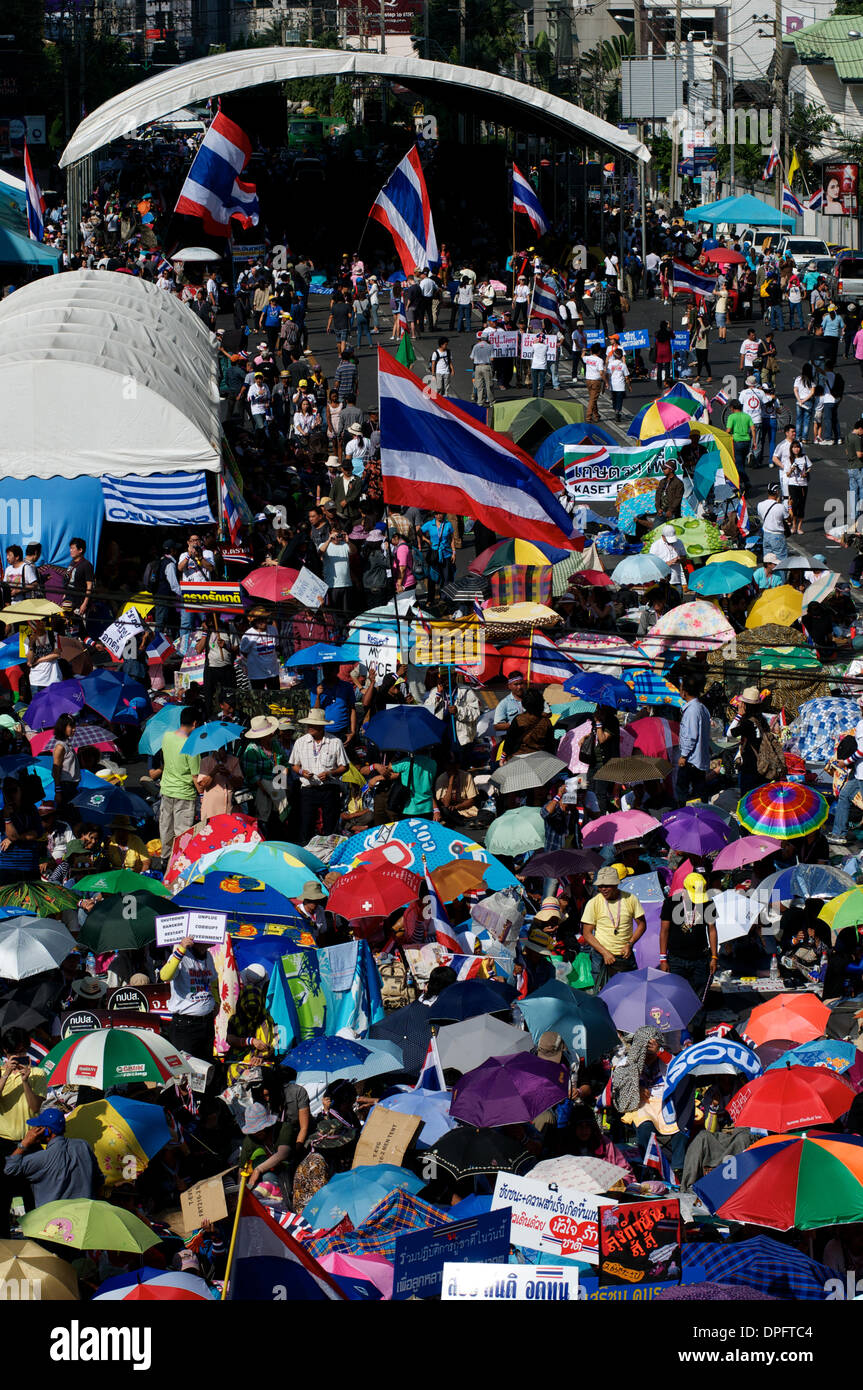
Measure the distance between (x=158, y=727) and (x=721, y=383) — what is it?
21.0 metres

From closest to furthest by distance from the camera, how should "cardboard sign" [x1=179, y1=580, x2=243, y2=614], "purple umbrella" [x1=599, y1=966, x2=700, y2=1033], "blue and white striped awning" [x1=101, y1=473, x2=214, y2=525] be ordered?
"purple umbrella" [x1=599, y1=966, x2=700, y2=1033]
"cardboard sign" [x1=179, y1=580, x2=243, y2=614]
"blue and white striped awning" [x1=101, y1=473, x2=214, y2=525]

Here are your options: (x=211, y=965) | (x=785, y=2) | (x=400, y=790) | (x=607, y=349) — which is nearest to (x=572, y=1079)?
(x=211, y=965)

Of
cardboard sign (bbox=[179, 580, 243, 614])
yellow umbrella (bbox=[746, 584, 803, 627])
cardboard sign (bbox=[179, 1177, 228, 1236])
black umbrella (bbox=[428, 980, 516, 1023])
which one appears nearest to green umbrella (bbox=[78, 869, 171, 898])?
black umbrella (bbox=[428, 980, 516, 1023])

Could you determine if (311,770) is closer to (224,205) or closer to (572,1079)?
(572,1079)

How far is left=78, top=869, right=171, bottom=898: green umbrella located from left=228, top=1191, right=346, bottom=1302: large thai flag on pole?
6.21m

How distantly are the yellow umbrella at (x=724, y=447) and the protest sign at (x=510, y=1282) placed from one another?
18.7 m

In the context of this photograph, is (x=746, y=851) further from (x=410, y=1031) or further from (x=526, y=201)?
(x=526, y=201)

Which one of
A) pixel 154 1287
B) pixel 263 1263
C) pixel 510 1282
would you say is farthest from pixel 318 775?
pixel 510 1282

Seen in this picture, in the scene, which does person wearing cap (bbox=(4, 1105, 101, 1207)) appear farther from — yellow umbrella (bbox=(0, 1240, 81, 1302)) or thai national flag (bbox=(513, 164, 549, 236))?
thai national flag (bbox=(513, 164, 549, 236))

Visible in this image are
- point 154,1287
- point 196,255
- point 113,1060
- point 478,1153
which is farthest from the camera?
point 196,255

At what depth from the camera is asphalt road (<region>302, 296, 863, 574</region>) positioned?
91.7 ft

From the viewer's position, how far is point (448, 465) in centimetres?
1569

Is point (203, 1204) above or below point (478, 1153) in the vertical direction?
below

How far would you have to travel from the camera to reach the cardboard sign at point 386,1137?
36.6 ft
